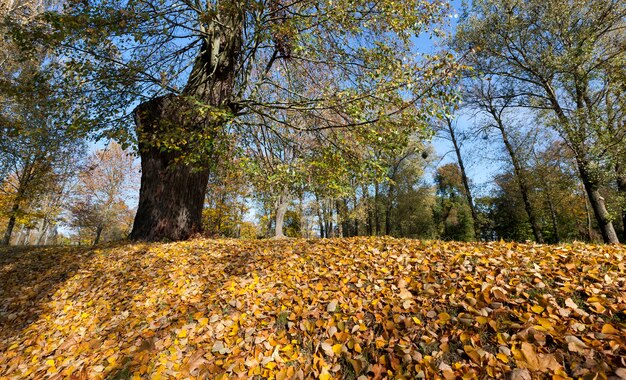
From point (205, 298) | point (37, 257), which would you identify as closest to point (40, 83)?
point (37, 257)

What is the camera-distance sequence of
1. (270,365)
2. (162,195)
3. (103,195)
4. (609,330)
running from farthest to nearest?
(103,195), (162,195), (270,365), (609,330)

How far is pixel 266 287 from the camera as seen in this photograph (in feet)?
12.7

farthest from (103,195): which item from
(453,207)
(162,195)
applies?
(453,207)

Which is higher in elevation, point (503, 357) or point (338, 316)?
point (338, 316)

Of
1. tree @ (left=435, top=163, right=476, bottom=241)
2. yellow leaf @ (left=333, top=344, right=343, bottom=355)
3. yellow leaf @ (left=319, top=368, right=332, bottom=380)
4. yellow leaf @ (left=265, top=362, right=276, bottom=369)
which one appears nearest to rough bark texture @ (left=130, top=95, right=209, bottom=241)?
yellow leaf @ (left=265, top=362, right=276, bottom=369)

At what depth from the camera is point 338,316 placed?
121 inches

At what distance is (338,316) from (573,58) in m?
11.6

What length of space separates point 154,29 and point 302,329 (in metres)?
5.61

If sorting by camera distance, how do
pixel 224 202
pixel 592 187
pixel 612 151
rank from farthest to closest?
pixel 224 202
pixel 592 187
pixel 612 151

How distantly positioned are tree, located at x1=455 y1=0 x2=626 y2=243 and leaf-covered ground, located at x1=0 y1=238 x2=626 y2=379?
6.89m

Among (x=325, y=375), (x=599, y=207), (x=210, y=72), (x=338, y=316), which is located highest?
(x=210, y=72)

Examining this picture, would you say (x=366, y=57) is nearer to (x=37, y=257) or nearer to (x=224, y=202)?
(x=37, y=257)

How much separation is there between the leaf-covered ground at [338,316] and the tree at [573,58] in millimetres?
6891

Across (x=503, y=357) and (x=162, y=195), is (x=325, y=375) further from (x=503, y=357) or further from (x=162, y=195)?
(x=162, y=195)
